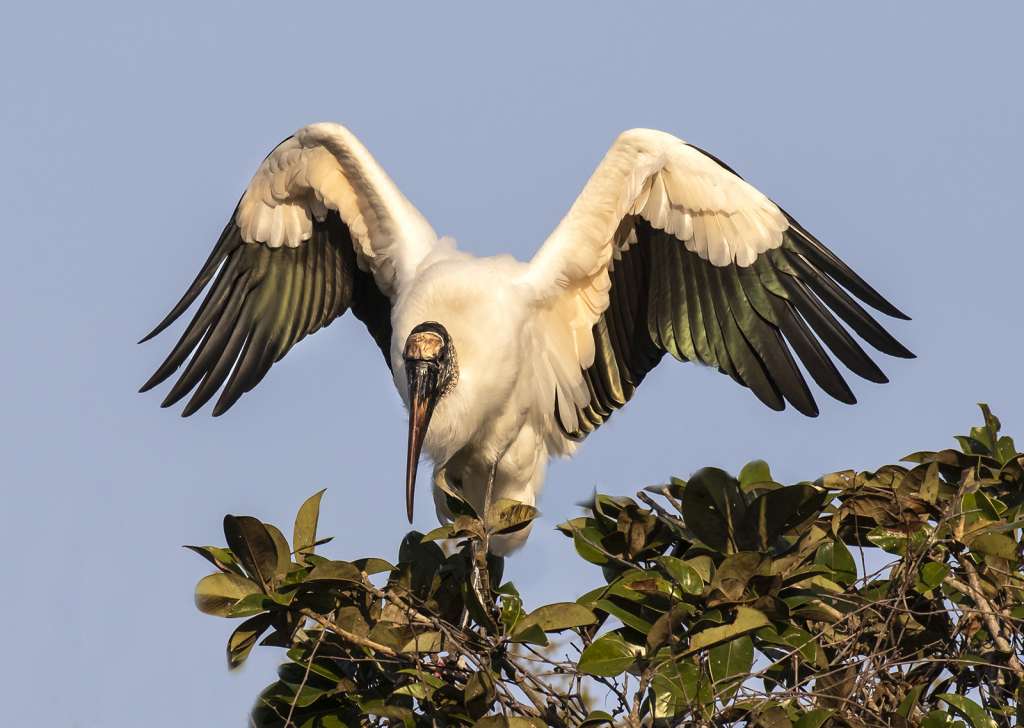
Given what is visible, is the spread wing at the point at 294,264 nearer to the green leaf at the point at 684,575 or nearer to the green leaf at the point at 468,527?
the green leaf at the point at 468,527

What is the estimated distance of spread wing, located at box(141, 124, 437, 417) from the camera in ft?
14.0

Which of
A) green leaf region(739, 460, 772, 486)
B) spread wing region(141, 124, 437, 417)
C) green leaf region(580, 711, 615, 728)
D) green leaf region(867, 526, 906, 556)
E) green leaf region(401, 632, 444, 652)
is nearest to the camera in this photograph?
green leaf region(580, 711, 615, 728)

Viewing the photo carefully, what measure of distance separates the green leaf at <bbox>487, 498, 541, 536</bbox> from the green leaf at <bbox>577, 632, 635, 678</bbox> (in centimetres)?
32

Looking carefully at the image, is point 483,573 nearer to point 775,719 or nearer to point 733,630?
point 733,630

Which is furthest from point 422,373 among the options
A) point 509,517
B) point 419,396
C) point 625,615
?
point 625,615

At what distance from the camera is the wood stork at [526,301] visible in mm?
3938

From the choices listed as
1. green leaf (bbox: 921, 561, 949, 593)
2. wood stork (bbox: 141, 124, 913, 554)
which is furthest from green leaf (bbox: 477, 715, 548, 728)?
wood stork (bbox: 141, 124, 913, 554)

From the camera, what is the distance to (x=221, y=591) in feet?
8.04

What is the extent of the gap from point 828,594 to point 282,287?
9.44ft

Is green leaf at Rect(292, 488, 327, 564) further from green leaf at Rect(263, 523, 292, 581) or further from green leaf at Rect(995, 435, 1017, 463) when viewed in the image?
green leaf at Rect(995, 435, 1017, 463)

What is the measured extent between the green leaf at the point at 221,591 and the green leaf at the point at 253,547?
30mm

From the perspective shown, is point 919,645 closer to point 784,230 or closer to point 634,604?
point 634,604

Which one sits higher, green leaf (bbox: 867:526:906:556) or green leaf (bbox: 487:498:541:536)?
green leaf (bbox: 487:498:541:536)

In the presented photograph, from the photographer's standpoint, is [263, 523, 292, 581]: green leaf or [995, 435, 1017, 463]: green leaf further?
[995, 435, 1017, 463]: green leaf
